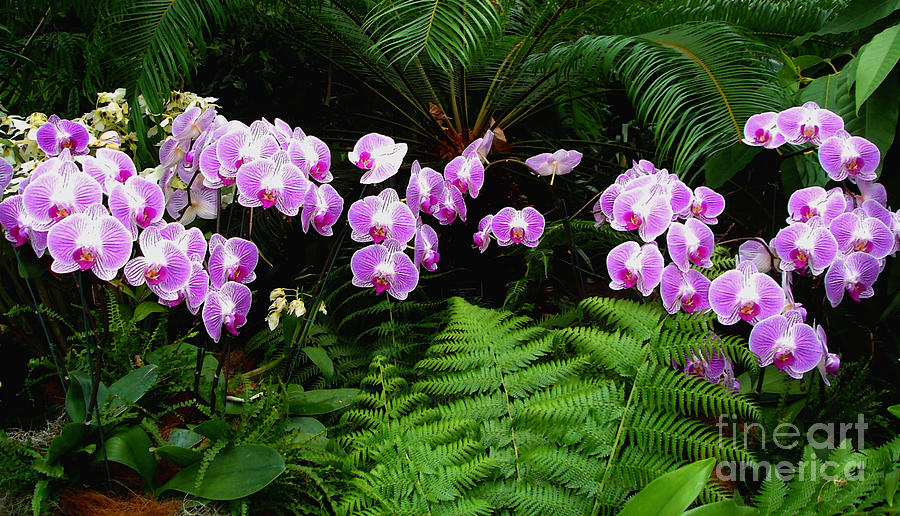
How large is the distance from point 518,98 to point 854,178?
3.73 ft

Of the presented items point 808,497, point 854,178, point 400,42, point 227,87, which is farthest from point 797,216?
point 227,87

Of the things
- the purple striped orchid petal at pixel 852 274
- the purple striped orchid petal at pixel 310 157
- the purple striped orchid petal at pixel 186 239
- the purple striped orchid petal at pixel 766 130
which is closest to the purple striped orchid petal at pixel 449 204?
the purple striped orchid petal at pixel 310 157

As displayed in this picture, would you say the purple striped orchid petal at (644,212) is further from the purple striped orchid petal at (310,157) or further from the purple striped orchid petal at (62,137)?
the purple striped orchid petal at (62,137)

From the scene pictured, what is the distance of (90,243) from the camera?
0.89 m

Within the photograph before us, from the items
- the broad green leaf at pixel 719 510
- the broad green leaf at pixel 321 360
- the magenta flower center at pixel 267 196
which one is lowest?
the broad green leaf at pixel 321 360


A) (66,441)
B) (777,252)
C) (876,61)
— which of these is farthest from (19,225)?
(876,61)

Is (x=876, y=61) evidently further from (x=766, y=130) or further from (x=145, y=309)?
(x=145, y=309)

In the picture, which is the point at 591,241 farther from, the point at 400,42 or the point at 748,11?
the point at 748,11

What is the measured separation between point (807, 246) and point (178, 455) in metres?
1.15

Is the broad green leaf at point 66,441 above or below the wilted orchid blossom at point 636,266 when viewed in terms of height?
below

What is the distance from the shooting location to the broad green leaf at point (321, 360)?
4.61ft

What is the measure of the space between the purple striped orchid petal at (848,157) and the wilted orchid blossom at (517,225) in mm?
579

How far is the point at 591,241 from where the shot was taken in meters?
1.88

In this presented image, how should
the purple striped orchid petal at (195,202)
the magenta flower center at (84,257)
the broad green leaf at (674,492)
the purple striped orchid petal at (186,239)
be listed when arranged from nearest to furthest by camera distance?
the broad green leaf at (674,492) < the magenta flower center at (84,257) < the purple striped orchid petal at (186,239) < the purple striped orchid petal at (195,202)
